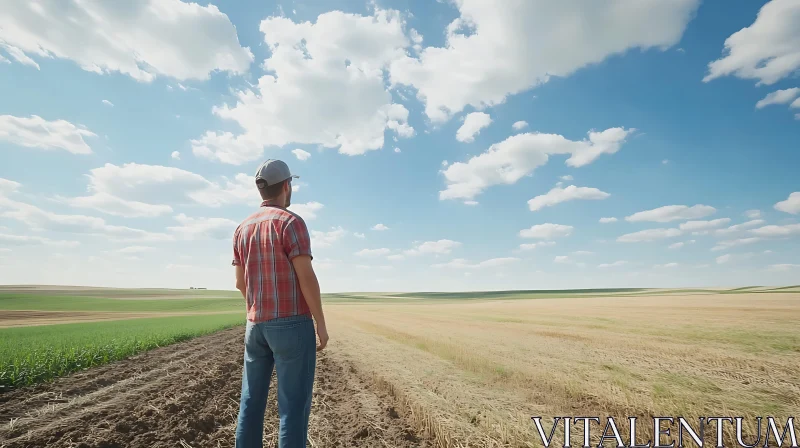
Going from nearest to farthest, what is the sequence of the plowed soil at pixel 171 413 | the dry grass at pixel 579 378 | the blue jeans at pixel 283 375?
the blue jeans at pixel 283 375, the plowed soil at pixel 171 413, the dry grass at pixel 579 378

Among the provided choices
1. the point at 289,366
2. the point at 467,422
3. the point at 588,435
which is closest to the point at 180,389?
the point at 467,422

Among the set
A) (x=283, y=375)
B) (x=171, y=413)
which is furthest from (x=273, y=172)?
(x=171, y=413)

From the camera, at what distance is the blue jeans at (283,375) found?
2.76m

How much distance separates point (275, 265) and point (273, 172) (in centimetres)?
84

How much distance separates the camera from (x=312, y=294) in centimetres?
285

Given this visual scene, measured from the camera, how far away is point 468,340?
18.0 m

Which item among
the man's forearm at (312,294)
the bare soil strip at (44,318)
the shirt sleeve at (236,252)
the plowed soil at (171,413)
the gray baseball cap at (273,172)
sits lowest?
the bare soil strip at (44,318)

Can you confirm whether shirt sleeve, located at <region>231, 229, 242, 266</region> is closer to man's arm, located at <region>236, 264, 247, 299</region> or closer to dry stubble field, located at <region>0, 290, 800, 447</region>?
man's arm, located at <region>236, 264, 247, 299</region>

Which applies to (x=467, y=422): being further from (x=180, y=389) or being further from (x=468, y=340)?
(x=468, y=340)

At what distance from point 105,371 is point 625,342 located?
1918 centimetres

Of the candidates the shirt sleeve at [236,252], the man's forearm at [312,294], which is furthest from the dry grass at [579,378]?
the shirt sleeve at [236,252]

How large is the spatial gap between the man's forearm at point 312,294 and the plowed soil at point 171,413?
3255 millimetres

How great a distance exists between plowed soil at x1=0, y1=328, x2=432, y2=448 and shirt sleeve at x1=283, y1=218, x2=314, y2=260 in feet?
11.8

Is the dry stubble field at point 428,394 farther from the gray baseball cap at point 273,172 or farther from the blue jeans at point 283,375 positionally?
the gray baseball cap at point 273,172
